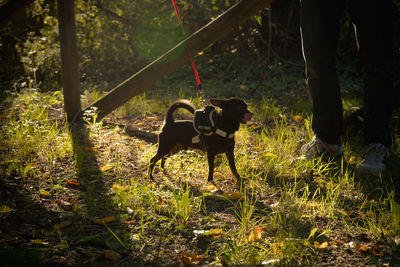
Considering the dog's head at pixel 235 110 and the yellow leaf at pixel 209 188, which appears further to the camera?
the yellow leaf at pixel 209 188

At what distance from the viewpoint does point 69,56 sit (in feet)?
11.7

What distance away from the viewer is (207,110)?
8.14 ft

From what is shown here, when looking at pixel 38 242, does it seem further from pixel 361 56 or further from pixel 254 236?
pixel 361 56

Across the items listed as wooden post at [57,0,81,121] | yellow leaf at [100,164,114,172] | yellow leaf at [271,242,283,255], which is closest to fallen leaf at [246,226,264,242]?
yellow leaf at [271,242,283,255]

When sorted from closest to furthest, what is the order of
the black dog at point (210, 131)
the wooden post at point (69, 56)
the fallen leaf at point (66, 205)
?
the fallen leaf at point (66, 205) < the black dog at point (210, 131) < the wooden post at point (69, 56)

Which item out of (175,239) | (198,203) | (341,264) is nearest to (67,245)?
(175,239)

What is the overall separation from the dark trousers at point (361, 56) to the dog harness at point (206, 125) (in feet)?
3.26

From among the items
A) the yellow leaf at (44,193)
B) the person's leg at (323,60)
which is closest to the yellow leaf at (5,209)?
the yellow leaf at (44,193)

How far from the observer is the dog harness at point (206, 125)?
2.41 meters

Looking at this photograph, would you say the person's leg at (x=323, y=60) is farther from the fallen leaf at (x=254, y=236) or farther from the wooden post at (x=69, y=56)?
the wooden post at (x=69, y=56)

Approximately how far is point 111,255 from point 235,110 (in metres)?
1.27

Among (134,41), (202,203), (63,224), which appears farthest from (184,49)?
(134,41)

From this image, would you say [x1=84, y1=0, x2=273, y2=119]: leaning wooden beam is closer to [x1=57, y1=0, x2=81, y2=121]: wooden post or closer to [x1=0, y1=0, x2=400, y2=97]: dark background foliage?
[x1=57, y1=0, x2=81, y2=121]: wooden post

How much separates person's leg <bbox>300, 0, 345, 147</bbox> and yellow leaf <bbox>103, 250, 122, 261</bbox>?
2045 mm
